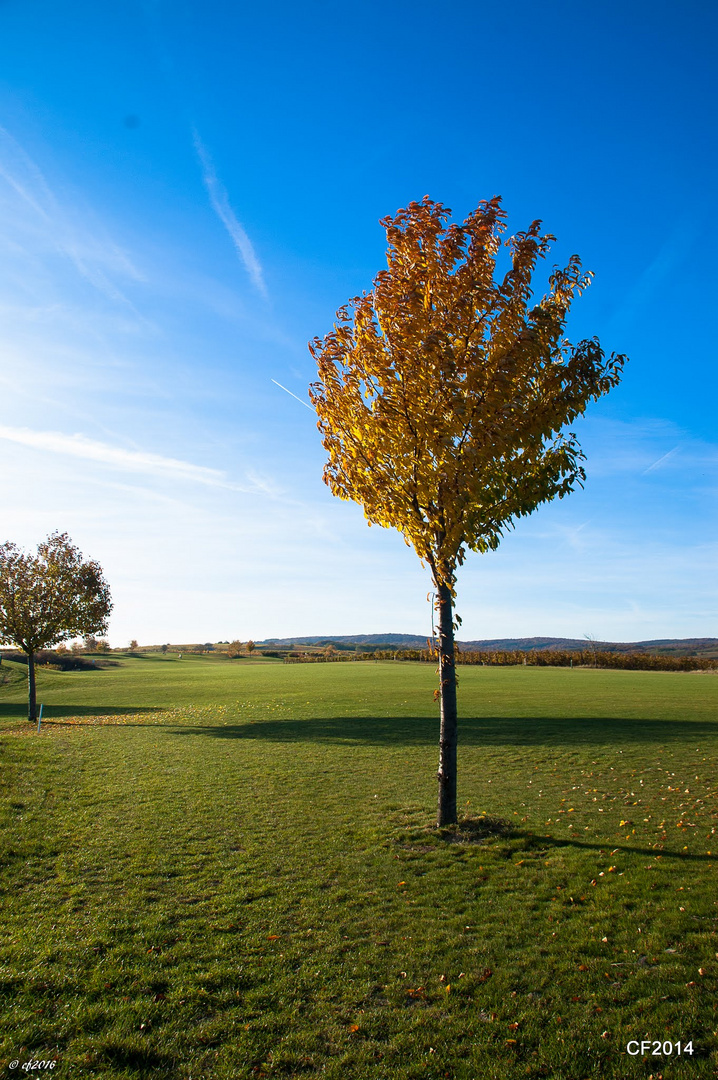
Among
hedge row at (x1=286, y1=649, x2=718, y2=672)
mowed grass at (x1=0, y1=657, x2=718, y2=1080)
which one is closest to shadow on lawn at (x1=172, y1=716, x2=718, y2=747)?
mowed grass at (x1=0, y1=657, x2=718, y2=1080)

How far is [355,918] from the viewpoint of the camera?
6.76 metres

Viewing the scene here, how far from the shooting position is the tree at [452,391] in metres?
8.59

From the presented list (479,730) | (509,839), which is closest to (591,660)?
(479,730)

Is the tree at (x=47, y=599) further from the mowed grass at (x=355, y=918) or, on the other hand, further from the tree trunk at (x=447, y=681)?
the tree trunk at (x=447, y=681)

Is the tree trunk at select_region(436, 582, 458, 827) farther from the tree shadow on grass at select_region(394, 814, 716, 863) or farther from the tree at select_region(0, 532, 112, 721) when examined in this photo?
the tree at select_region(0, 532, 112, 721)

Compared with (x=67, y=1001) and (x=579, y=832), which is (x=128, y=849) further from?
(x=579, y=832)

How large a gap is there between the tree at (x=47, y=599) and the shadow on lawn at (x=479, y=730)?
11804 millimetres

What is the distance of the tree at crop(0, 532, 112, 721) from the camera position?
29.5 metres

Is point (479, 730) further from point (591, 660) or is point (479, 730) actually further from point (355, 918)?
point (591, 660)

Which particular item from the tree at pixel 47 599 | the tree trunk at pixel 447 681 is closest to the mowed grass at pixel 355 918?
the tree trunk at pixel 447 681

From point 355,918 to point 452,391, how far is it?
7.19m

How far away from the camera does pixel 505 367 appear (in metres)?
8.25

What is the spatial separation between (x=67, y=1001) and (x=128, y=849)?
14.1 ft

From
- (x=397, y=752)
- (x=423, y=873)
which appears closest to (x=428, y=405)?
(x=423, y=873)
